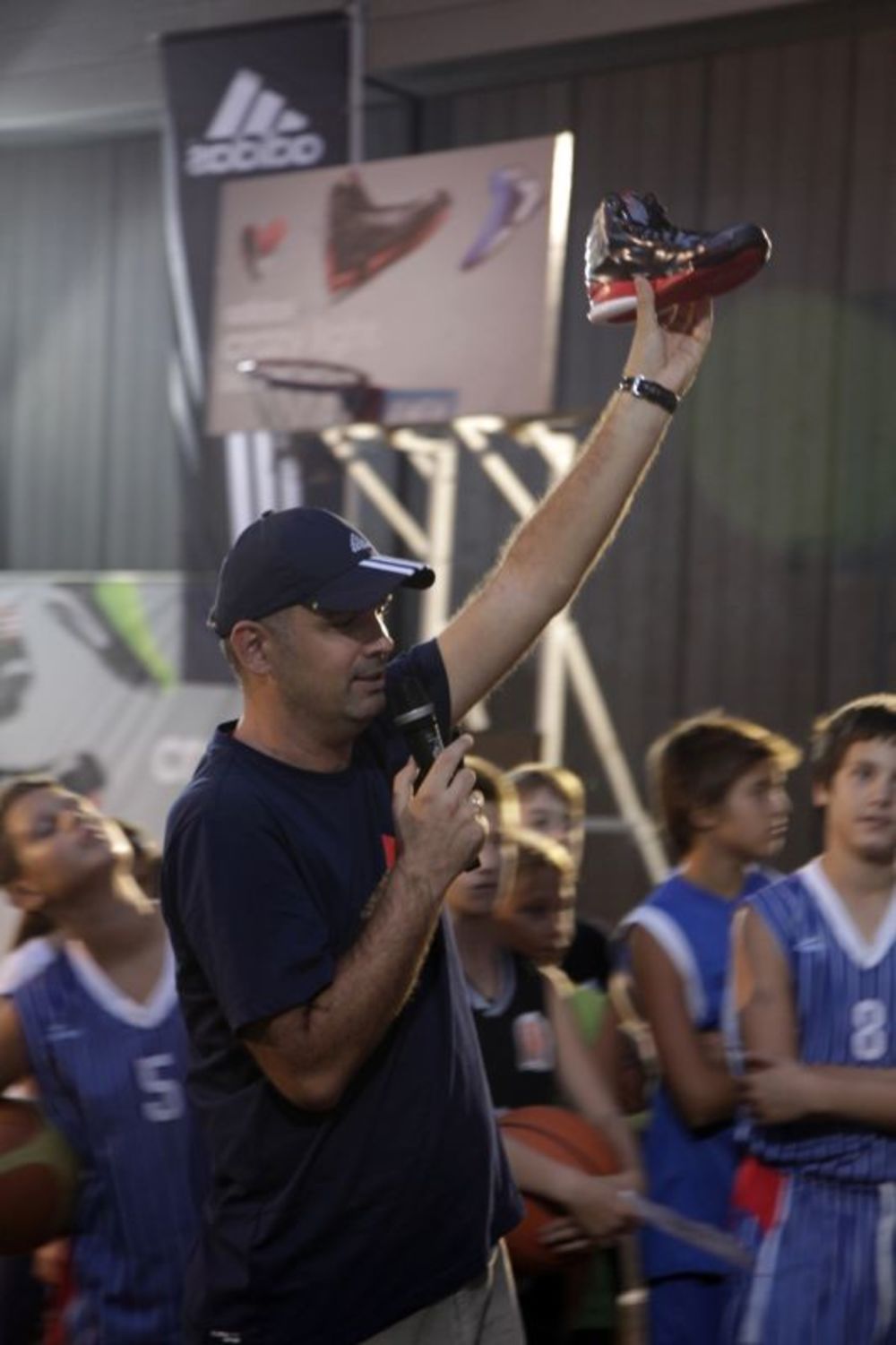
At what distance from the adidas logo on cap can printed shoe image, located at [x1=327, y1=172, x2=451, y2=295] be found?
370mm

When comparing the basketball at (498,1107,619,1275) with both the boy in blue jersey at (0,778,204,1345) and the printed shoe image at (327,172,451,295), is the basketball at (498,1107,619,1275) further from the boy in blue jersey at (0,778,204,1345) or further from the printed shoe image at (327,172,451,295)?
the printed shoe image at (327,172,451,295)

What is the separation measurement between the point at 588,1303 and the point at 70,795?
57.3 inches

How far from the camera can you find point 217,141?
9.28 metres

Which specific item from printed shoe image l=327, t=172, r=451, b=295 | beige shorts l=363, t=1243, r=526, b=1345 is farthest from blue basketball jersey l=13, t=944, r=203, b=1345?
printed shoe image l=327, t=172, r=451, b=295

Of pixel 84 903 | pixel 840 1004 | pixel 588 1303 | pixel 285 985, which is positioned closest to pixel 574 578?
pixel 285 985

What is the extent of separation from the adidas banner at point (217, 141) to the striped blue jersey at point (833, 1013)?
5344 mm

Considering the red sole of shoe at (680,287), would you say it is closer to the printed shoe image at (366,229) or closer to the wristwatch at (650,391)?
the wristwatch at (650,391)

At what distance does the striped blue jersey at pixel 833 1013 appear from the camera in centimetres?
339

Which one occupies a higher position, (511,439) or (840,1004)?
(511,439)

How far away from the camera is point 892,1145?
11.1ft

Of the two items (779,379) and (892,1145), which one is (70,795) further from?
(779,379)

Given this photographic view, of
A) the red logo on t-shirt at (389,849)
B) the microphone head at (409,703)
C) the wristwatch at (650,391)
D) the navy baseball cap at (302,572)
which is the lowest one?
the red logo on t-shirt at (389,849)

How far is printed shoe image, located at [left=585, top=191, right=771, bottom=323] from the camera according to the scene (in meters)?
2.79

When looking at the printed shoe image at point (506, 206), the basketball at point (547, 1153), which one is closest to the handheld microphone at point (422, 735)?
the basketball at point (547, 1153)
